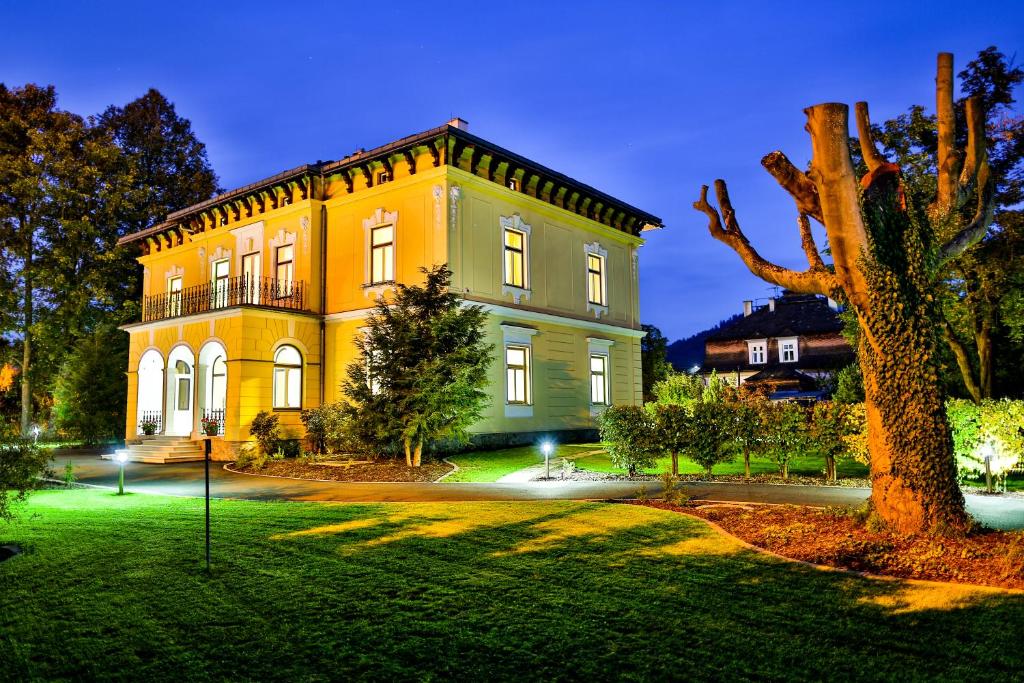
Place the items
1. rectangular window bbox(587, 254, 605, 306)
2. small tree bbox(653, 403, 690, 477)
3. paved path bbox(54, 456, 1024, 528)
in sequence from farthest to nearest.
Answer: rectangular window bbox(587, 254, 605, 306) → small tree bbox(653, 403, 690, 477) → paved path bbox(54, 456, 1024, 528)

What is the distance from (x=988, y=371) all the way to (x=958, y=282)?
312 cm

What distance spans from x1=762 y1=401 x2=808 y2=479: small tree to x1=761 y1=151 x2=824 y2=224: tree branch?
5085 millimetres

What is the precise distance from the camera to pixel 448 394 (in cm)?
1549

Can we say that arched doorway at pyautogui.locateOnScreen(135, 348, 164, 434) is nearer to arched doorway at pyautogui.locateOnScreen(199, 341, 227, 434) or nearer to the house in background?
arched doorway at pyautogui.locateOnScreen(199, 341, 227, 434)

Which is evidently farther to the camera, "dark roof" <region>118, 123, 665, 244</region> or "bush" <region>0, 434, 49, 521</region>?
"dark roof" <region>118, 123, 665, 244</region>

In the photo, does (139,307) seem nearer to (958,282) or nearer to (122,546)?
(122,546)

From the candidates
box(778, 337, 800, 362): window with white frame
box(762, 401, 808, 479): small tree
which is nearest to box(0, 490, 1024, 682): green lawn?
box(762, 401, 808, 479): small tree

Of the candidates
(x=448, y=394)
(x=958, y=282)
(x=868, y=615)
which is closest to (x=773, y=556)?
(x=868, y=615)

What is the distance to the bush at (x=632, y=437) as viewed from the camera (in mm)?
13094

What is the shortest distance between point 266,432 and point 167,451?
3752 mm

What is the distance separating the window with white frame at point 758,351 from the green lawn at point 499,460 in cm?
3405

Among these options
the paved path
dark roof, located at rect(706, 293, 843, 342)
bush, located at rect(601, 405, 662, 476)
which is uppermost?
dark roof, located at rect(706, 293, 843, 342)

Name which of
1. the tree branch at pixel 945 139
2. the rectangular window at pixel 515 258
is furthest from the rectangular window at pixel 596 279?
the tree branch at pixel 945 139

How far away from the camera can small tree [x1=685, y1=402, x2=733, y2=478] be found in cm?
1264
